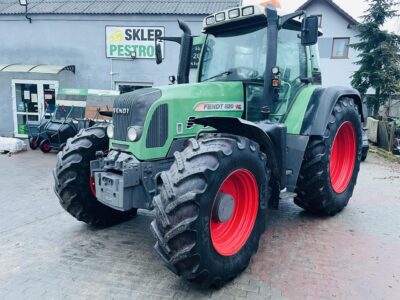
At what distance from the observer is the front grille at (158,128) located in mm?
3494

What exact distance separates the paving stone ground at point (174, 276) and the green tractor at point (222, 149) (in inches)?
10.6

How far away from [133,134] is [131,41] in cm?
987

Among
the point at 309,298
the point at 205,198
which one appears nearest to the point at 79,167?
the point at 205,198

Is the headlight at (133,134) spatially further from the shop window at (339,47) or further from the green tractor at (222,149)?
the shop window at (339,47)

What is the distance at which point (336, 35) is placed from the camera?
23.1 meters

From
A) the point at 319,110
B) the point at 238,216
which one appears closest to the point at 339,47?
the point at 319,110

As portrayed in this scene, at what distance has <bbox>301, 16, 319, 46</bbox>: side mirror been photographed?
373 cm

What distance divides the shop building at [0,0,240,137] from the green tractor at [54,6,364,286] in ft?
26.7

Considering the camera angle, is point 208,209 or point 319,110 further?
point 319,110

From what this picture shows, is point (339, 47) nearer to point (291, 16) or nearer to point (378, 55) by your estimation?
point (378, 55)

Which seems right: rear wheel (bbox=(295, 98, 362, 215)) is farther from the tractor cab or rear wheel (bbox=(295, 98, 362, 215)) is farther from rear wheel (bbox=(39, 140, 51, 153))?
rear wheel (bbox=(39, 140, 51, 153))

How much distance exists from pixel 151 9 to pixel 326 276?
A: 36.9 feet

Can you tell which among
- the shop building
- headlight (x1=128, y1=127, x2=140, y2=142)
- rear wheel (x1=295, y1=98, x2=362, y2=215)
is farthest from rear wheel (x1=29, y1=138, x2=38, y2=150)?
rear wheel (x1=295, y1=98, x2=362, y2=215)

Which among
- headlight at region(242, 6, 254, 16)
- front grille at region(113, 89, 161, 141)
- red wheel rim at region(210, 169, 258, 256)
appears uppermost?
headlight at region(242, 6, 254, 16)
